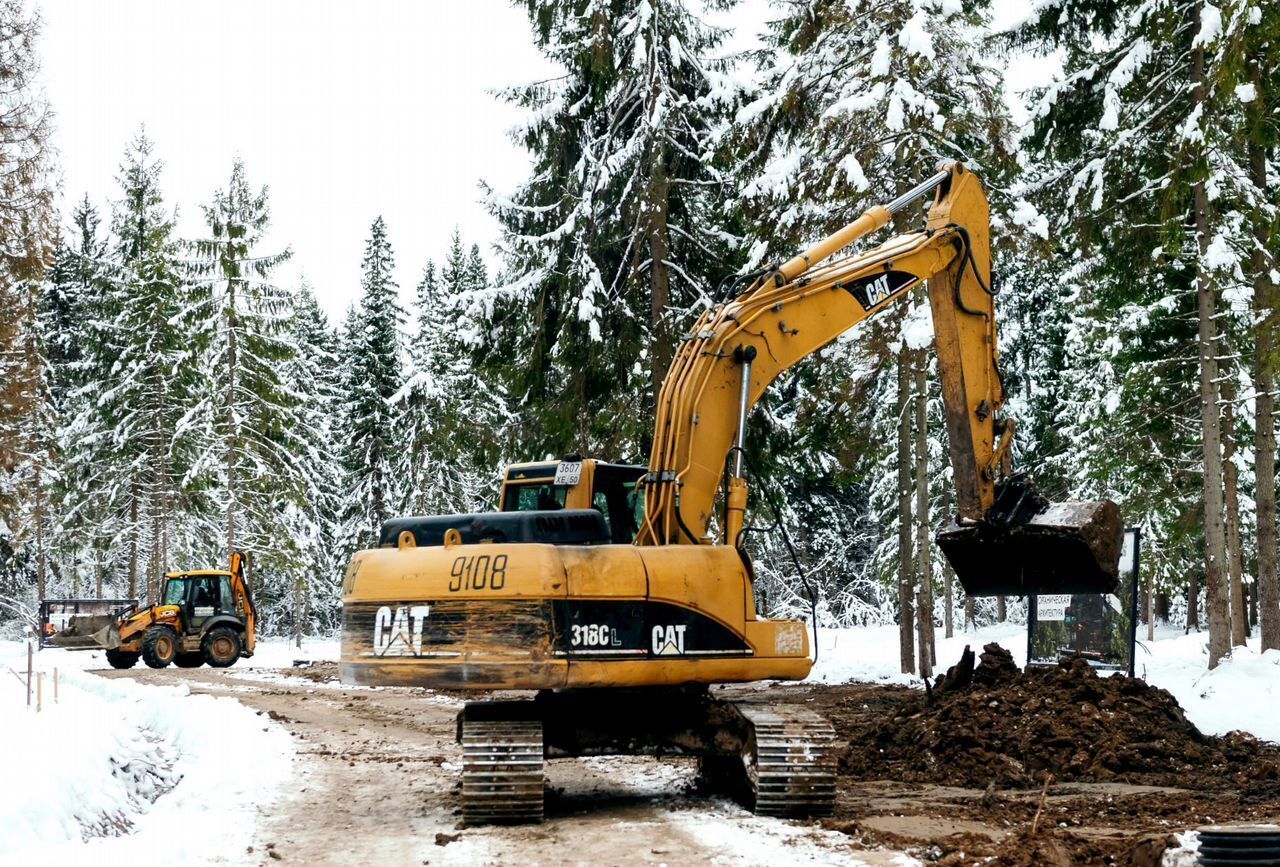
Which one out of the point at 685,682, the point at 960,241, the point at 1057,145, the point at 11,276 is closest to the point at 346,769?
the point at 685,682

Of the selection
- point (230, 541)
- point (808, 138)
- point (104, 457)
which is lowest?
point (230, 541)

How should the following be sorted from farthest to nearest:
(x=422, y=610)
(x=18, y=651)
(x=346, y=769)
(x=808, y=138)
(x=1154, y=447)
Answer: (x=18, y=651) < (x=1154, y=447) < (x=808, y=138) < (x=346, y=769) < (x=422, y=610)

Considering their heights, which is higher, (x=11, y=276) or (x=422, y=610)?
(x=11, y=276)

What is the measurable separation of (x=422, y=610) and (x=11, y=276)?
17838 mm

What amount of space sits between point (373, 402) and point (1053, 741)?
3490 cm

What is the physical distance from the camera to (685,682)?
30.8ft

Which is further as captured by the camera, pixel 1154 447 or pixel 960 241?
pixel 1154 447

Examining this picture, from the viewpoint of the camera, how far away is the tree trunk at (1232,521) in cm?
1950

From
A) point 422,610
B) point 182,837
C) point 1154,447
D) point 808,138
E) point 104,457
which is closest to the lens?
point 182,837

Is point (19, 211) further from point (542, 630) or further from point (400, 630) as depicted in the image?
point (542, 630)

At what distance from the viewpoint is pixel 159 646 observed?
96.2 ft

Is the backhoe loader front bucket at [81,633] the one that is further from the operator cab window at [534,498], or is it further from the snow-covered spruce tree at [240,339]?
the operator cab window at [534,498]

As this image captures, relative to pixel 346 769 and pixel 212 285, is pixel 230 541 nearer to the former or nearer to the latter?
pixel 212 285

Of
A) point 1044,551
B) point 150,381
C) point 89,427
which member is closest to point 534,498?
point 1044,551
